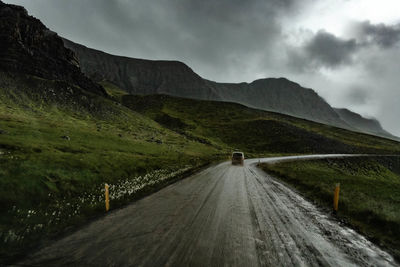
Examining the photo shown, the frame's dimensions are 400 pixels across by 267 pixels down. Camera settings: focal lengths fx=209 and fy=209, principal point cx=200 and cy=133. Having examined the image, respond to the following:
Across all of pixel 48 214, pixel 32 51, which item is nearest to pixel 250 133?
pixel 48 214

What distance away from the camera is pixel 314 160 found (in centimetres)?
4841

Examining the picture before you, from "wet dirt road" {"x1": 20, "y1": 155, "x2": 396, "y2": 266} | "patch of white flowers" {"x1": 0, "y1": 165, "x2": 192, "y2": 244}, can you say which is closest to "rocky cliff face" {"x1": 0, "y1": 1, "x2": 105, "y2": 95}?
"patch of white flowers" {"x1": 0, "y1": 165, "x2": 192, "y2": 244}

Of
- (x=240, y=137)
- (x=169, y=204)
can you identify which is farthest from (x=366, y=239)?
(x=240, y=137)

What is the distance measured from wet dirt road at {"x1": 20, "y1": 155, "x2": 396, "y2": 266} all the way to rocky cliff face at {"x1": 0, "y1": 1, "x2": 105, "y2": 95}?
96717mm

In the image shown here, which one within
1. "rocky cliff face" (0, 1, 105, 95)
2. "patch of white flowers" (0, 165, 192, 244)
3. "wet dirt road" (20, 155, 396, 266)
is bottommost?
"patch of white flowers" (0, 165, 192, 244)

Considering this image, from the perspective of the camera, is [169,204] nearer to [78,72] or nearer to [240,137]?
[240,137]

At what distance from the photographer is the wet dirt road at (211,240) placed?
463cm

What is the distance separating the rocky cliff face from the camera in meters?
83.6

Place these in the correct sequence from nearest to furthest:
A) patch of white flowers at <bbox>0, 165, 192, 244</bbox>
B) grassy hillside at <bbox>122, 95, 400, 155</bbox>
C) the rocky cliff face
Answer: patch of white flowers at <bbox>0, 165, 192, 244</bbox> → the rocky cliff face → grassy hillside at <bbox>122, 95, 400, 155</bbox>

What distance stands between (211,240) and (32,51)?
12317 centimetres

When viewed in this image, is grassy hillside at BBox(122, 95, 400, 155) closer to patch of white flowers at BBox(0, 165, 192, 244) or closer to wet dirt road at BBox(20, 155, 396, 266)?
patch of white flowers at BBox(0, 165, 192, 244)

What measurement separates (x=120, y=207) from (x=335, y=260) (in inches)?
299

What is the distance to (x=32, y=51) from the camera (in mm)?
94062

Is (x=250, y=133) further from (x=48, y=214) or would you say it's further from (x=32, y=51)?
(x=32, y=51)
